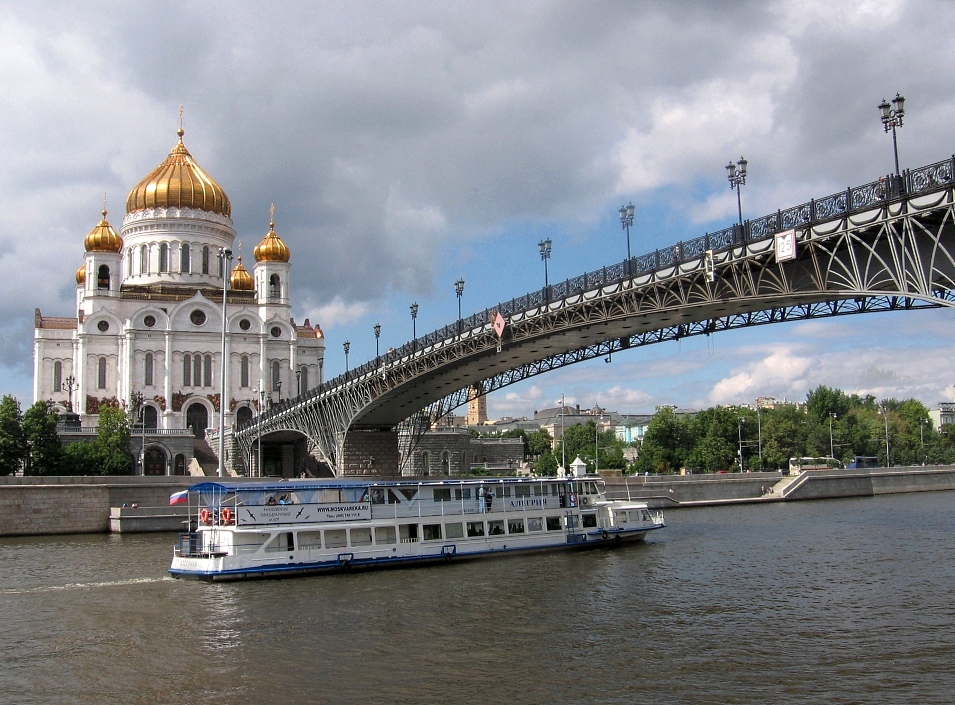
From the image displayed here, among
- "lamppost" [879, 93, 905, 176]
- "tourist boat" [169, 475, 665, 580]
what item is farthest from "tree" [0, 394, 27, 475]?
"lamppost" [879, 93, 905, 176]

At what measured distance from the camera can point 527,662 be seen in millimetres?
17406

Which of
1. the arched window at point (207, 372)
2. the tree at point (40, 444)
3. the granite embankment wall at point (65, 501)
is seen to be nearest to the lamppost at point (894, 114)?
the granite embankment wall at point (65, 501)

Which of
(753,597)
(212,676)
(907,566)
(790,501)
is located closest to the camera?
(212,676)

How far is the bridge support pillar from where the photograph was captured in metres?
57.8

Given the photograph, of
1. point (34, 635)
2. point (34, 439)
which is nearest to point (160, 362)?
point (34, 439)

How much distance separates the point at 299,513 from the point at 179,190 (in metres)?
59.9

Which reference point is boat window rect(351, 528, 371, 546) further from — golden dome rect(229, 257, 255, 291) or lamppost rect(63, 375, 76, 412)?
golden dome rect(229, 257, 255, 291)

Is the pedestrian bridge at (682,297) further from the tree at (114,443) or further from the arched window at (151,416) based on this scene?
the arched window at (151,416)

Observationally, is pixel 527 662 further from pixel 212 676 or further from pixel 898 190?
pixel 898 190

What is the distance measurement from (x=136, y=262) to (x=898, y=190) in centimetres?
7111

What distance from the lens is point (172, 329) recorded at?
7750 centimetres

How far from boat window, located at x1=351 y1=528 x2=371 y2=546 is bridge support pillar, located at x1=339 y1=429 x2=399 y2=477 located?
1042 inches

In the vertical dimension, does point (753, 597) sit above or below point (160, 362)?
below

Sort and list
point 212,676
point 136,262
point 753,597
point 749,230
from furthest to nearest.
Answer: point 136,262, point 749,230, point 753,597, point 212,676
